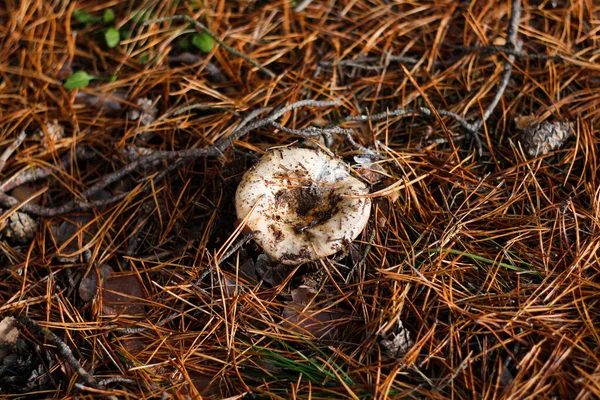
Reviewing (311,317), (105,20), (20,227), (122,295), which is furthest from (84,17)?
(311,317)

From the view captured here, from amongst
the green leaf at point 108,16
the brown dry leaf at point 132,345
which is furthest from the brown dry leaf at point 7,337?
the green leaf at point 108,16

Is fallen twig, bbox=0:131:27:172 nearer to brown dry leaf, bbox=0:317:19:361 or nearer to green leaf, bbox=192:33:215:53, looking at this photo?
brown dry leaf, bbox=0:317:19:361

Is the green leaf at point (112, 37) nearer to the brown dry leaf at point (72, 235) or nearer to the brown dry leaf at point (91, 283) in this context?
the brown dry leaf at point (72, 235)

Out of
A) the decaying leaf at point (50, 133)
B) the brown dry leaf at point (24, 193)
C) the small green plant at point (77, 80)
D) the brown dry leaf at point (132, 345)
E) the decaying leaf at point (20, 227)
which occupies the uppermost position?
the small green plant at point (77, 80)

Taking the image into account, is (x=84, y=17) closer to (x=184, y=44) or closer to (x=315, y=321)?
(x=184, y=44)

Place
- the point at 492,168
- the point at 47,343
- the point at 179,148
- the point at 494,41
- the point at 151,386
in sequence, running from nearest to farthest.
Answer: the point at 151,386 < the point at 47,343 < the point at 492,168 < the point at 179,148 < the point at 494,41

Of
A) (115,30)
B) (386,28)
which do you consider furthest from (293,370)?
(115,30)

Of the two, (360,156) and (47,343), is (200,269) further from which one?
(360,156)
